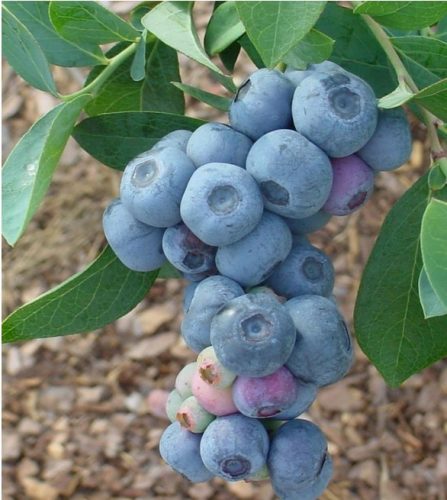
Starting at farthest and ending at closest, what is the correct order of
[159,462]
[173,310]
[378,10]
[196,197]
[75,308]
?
[173,310] → [159,462] → [75,308] → [378,10] → [196,197]

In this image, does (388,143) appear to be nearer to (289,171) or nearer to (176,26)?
(289,171)

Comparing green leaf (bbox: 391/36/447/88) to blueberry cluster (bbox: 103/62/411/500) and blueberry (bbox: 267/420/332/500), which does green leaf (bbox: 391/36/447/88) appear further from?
blueberry (bbox: 267/420/332/500)

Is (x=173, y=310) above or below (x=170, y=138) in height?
below

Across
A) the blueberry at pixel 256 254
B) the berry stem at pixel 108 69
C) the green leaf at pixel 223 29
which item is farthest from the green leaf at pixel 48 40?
the blueberry at pixel 256 254

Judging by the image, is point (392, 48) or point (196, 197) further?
point (392, 48)

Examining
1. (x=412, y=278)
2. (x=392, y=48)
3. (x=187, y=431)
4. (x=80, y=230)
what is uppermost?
(x=392, y=48)

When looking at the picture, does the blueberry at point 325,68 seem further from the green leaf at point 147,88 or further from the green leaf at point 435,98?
the green leaf at point 147,88

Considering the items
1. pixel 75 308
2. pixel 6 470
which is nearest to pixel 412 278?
pixel 75 308

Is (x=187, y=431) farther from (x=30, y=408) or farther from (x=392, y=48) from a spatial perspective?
(x=30, y=408)
